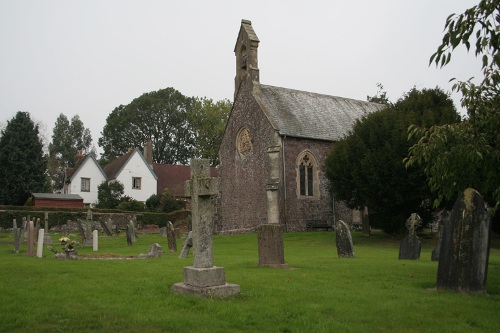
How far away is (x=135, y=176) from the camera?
5512 centimetres

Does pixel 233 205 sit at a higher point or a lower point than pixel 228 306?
higher

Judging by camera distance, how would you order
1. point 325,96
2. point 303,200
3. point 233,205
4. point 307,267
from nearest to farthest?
point 307,267, point 303,200, point 233,205, point 325,96

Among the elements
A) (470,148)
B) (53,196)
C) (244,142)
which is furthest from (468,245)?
(53,196)

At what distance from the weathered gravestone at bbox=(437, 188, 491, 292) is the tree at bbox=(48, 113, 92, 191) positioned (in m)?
72.8

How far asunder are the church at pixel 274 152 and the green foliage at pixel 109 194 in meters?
16.0

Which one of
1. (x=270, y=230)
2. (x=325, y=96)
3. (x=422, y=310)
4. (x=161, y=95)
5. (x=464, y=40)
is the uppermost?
(x=161, y=95)

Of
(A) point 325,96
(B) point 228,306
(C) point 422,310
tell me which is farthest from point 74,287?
(A) point 325,96

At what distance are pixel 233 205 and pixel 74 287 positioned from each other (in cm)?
2814

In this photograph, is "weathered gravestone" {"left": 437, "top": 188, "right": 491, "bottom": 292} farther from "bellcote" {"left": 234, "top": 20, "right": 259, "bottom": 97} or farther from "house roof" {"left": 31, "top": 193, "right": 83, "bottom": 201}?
"house roof" {"left": 31, "top": 193, "right": 83, "bottom": 201}

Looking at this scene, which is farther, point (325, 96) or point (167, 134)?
point (167, 134)

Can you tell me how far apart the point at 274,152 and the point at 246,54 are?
8827 mm

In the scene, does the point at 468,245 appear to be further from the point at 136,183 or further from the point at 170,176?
the point at 170,176

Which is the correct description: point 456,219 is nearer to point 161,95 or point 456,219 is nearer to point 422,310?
point 422,310

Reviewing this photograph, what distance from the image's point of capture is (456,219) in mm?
8875
